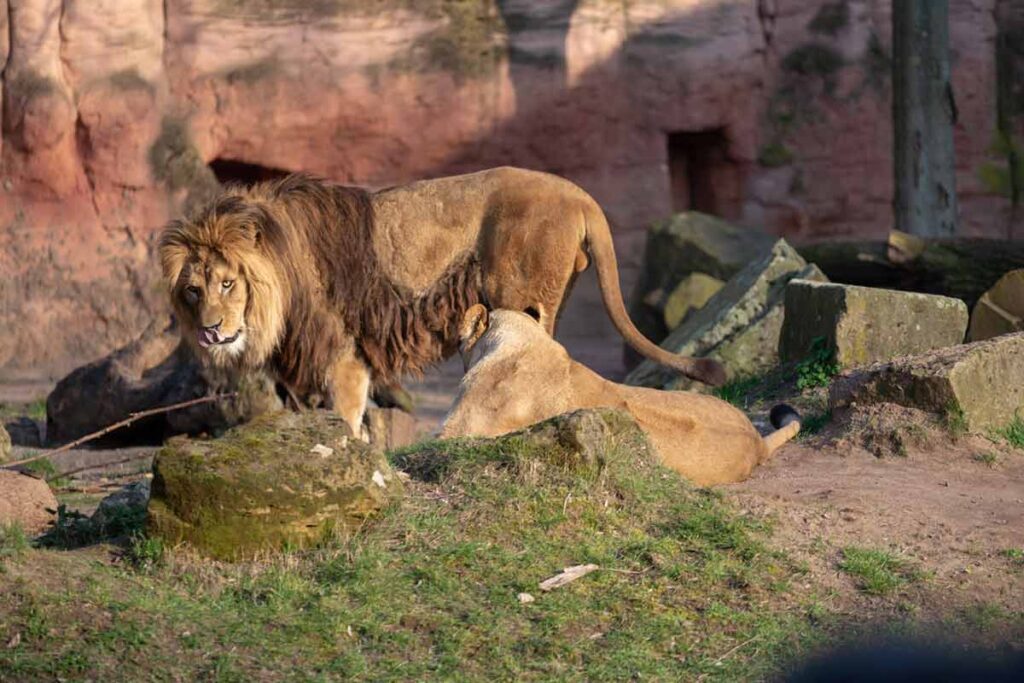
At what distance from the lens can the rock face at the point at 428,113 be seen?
1437 centimetres

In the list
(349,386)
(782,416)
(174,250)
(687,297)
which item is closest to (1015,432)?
(782,416)

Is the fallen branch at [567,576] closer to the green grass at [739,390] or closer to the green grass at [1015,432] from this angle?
the green grass at [1015,432]

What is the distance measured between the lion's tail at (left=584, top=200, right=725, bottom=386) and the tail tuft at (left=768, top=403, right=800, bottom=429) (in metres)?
0.31

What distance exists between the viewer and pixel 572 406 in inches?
262

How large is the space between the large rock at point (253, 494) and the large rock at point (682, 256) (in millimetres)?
7358

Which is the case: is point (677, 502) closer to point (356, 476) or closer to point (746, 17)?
point (356, 476)

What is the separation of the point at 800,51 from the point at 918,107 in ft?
10.3

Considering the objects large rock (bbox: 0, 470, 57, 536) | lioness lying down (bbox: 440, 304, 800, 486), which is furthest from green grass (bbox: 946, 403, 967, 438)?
large rock (bbox: 0, 470, 57, 536)

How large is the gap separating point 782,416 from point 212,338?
2840 millimetres

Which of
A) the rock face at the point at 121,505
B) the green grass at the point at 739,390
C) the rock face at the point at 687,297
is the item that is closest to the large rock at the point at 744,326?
the green grass at the point at 739,390

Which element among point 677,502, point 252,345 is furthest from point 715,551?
point 252,345

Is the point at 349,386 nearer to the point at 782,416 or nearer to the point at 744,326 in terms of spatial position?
the point at 782,416

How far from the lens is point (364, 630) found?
4887 millimetres

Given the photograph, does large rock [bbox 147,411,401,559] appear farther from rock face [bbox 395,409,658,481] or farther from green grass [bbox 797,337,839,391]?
green grass [bbox 797,337,839,391]
